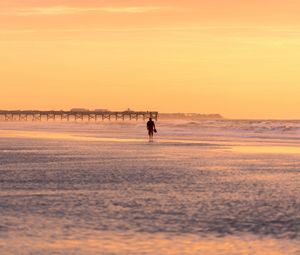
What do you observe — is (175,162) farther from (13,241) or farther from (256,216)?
(13,241)

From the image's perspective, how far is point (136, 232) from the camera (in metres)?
13.8

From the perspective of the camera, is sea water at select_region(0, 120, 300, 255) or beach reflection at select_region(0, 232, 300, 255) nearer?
beach reflection at select_region(0, 232, 300, 255)

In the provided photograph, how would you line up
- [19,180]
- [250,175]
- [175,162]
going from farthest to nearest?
[175,162] → [250,175] → [19,180]

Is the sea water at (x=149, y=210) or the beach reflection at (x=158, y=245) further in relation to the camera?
the sea water at (x=149, y=210)

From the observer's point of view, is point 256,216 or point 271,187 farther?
point 271,187

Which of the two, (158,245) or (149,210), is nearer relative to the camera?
(158,245)

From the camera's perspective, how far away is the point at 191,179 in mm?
24766

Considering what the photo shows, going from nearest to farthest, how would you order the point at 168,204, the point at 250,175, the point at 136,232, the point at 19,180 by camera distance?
1. the point at 136,232
2. the point at 168,204
3. the point at 19,180
4. the point at 250,175

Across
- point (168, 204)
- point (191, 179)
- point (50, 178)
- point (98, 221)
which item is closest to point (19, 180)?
point (50, 178)

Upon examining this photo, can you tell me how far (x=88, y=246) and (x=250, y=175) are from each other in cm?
1517

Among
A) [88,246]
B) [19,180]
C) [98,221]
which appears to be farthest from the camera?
[19,180]

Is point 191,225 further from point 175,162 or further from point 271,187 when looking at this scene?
point 175,162

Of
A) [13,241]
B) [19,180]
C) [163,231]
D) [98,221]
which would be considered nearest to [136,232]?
[163,231]

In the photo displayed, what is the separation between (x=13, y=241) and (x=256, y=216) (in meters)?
5.66
